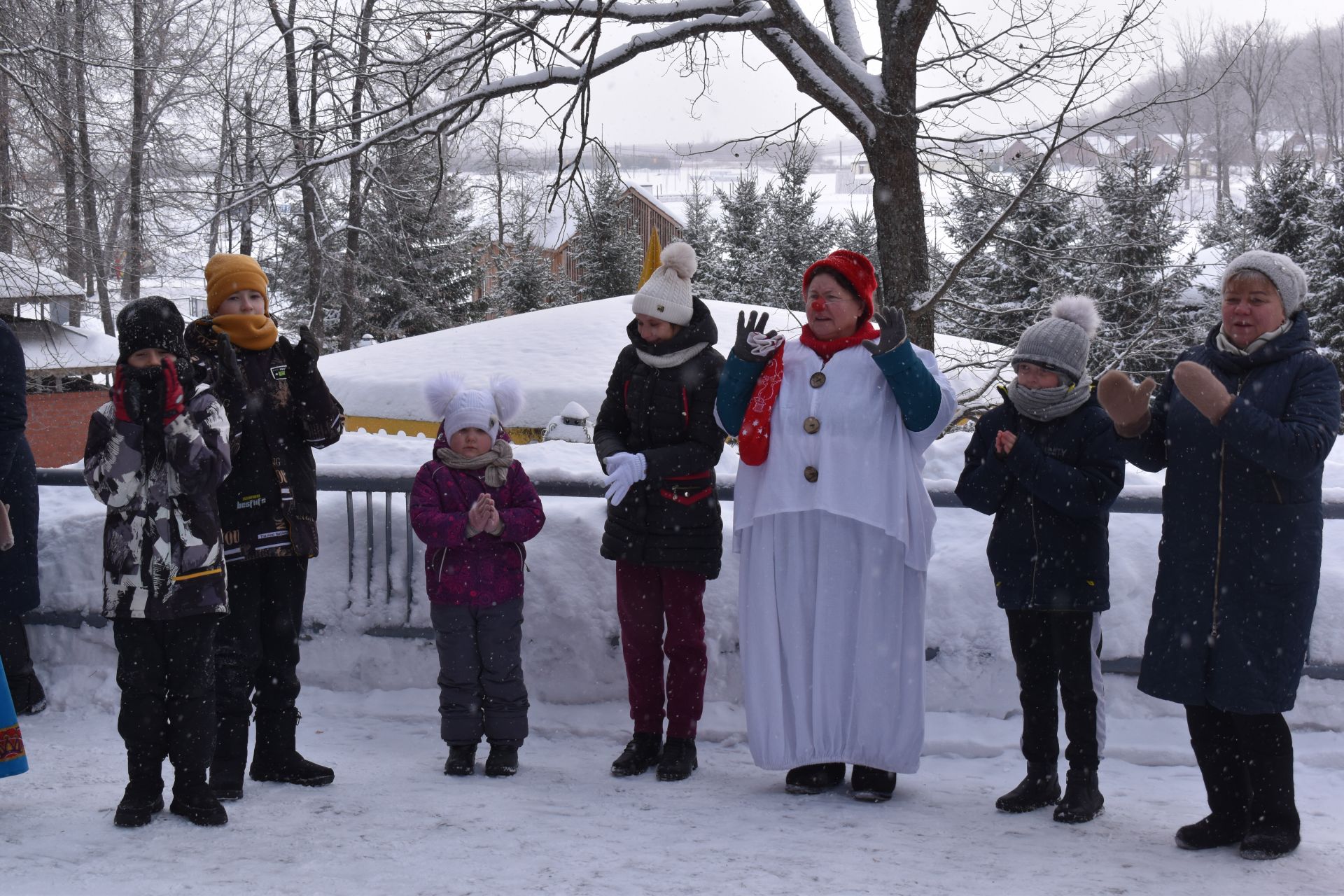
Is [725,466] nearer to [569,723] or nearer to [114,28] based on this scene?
[569,723]

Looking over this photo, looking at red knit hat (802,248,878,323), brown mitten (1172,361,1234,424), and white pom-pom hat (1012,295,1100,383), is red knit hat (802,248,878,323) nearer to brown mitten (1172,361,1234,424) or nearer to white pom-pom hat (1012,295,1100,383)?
white pom-pom hat (1012,295,1100,383)

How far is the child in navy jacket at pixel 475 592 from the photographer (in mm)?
4629

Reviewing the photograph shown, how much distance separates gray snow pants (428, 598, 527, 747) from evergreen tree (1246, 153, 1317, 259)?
2631 centimetres

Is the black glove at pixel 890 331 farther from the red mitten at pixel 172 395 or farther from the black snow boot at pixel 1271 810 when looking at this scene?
the red mitten at pixel 172 395

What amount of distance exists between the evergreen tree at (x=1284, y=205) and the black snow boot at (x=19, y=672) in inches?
1066

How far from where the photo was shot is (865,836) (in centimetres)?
392

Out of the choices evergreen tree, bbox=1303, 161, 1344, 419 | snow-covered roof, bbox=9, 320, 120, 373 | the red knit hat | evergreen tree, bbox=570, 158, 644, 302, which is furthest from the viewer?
evergreen tree, bbox=570, 158, 644, 302

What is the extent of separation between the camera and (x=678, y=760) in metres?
4.65

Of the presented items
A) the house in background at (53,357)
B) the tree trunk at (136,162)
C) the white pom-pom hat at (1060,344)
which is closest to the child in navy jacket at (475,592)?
the white pom-pom hat at (1060,344)

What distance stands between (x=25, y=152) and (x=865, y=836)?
57.9 feet

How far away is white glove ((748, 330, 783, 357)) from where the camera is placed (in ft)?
14.3

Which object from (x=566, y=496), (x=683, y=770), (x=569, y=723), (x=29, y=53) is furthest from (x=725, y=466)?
(x=29, y=53)

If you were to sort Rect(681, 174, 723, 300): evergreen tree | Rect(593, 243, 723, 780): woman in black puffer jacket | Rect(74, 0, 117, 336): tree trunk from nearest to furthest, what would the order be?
Rect(593, 243, 723, 780): woman in black puffer jacket
Rect(74, 0, 117, 336): tree trunk
Rect(681, 174, 723, 300): evergreen tree

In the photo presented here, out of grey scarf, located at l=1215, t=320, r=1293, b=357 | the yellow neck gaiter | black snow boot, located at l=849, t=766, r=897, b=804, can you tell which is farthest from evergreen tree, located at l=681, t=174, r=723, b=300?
grey scarf, located at l=1215, t=320, r=1293, b=357
